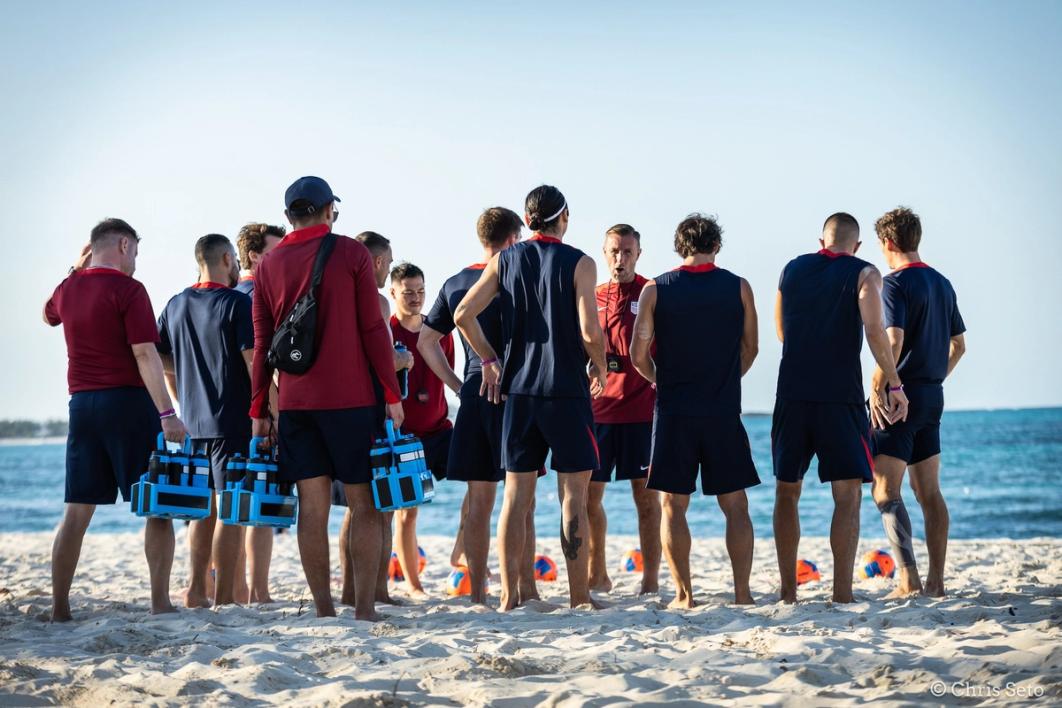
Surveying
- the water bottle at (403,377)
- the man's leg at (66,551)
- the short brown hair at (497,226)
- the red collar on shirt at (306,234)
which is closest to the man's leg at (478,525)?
the water bottle at (403,377)

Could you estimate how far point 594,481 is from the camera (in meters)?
6.64

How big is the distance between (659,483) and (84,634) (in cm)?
297

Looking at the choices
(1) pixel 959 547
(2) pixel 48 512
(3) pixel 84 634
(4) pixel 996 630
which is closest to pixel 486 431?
(3) pixel 84 634

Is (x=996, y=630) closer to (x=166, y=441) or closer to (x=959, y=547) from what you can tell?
(x=166, y=441)

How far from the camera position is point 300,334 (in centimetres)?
487

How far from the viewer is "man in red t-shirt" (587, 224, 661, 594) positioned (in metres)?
6.59

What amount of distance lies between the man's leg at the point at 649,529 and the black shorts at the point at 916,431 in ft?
4.58

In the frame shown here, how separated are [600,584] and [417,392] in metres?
1.78

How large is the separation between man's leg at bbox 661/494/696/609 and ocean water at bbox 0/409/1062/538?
1110 centimetres

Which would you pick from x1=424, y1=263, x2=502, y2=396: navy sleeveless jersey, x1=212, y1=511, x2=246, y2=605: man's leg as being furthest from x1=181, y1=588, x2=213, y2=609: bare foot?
x1=424, y1=263, x2=502, y2=396: navy sleeveless jersey

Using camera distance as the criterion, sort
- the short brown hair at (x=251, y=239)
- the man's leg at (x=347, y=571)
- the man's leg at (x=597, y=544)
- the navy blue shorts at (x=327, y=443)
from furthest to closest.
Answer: the man's leg at (x=597, y=544) → the short brown hair at (x=251, y=239) → the man's leg at (x=347, y=571) → the navy blue shorts at (x=327, y=443)

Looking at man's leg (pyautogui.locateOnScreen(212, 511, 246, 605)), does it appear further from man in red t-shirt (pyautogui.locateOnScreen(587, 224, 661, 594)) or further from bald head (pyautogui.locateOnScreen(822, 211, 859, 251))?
bald head (pyautogui.locateOnScreen(822, 211, 859, 251))

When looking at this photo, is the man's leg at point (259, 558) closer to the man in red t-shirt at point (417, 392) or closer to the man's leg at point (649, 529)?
the man in red t-shirt at point (417, 392)

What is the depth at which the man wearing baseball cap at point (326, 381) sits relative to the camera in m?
4.96
